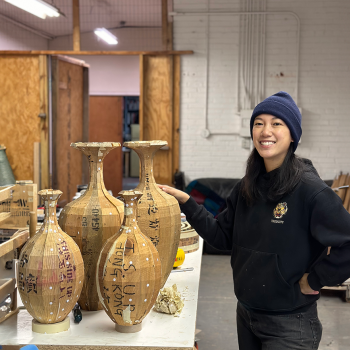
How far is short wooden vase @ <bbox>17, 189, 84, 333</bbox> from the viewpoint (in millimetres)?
1283

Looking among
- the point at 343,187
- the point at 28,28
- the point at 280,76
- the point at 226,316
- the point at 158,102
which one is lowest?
the point at 226,316

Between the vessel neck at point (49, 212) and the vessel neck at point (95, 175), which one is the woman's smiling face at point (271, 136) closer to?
the vessel neck at point (95, 175)

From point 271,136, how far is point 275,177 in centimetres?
14

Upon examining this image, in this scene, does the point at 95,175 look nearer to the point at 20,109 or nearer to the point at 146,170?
the point at 146,170

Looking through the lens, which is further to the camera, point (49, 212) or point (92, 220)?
point (92, 220)

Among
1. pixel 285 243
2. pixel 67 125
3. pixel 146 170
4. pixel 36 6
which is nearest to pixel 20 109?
pixel 67 125

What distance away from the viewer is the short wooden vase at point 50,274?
1.28m

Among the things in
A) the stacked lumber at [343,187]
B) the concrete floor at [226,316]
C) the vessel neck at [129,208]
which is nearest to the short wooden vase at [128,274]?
the vessel neck at [129,208]

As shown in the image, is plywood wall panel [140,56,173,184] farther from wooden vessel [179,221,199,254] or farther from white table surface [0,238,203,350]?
white table surface [0,238,203,350]

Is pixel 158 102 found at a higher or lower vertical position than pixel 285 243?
higher

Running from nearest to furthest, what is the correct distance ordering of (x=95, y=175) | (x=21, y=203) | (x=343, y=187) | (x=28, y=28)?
1. (x=95, y=175)
2. (x=21, y=203)
3. (x=343, y=187)
4. (x=28, y=28)

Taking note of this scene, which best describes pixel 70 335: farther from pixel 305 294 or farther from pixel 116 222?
pixel 305 294

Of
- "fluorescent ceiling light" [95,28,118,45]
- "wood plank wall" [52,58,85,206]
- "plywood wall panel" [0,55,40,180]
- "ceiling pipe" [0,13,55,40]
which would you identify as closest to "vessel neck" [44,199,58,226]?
"wood plank wall" [52,58,85,206]

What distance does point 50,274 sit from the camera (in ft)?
4.20
